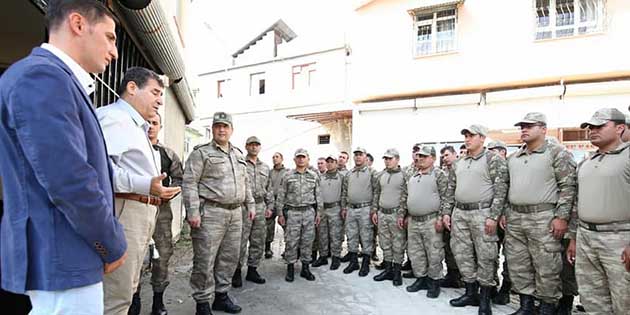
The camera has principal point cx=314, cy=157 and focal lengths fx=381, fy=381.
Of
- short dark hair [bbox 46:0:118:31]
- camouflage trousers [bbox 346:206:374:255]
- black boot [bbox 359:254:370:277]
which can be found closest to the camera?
short dark hair [bbox 46:0:118:31]

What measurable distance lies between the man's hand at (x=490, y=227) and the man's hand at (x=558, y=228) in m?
0.53

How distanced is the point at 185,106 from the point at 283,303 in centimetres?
556

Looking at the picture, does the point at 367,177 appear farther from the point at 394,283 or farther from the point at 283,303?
the point at 283,303

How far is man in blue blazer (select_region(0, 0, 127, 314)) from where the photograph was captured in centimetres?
120

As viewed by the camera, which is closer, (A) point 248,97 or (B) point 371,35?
(B) point 371,35

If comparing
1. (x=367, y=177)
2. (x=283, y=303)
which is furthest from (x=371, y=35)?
(x=283, y=303)

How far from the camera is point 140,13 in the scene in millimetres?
3414

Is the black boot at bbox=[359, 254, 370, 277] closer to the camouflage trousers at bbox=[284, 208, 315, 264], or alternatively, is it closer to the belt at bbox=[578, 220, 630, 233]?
the camouflage trousers at bbox=[284, 208, 315, 264]

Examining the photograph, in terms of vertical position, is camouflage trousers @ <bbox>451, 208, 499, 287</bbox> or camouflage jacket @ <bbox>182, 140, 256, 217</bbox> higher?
camouflage jacket @ <bbox>182, 140, 256, 217</bbox>

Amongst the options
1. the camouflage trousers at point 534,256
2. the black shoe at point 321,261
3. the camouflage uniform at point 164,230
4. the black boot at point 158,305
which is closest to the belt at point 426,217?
the camouflage trousers at point 534,256

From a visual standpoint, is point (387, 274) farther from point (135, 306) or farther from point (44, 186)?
point (44, 186)

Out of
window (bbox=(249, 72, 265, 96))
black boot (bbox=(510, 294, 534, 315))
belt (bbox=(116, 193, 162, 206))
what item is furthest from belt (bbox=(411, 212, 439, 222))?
window (bbox=(249, 72, 265, 96))

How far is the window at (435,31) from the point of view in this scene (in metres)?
11.0

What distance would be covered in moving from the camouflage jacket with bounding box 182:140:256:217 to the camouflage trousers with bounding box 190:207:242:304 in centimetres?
13
